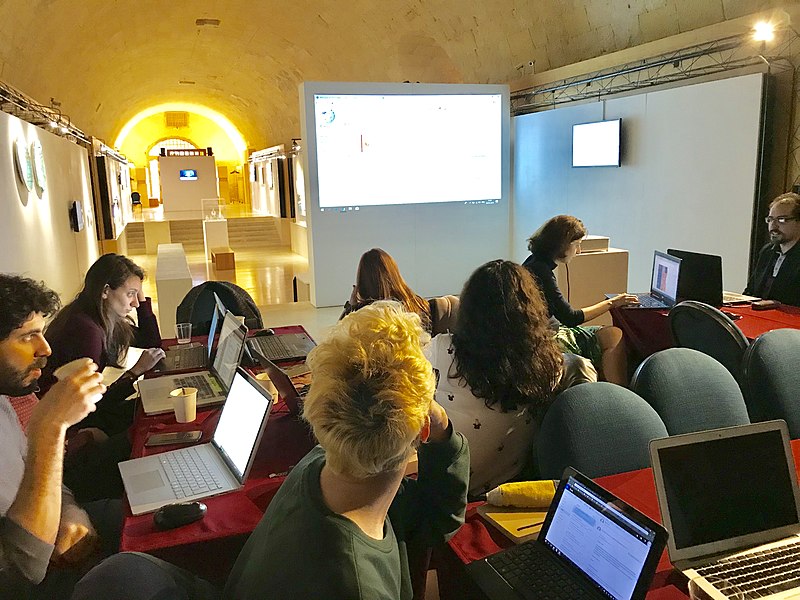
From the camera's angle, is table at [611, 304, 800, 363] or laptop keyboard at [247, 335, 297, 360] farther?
table at [611, 304, 800, 363]

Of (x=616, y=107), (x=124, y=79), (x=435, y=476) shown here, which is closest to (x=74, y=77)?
(x=124, y=79)

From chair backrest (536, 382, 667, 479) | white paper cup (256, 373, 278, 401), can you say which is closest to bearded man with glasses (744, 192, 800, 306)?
chair backrest (536, 382, 667, 479)

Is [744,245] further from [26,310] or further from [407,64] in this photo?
[407,64]

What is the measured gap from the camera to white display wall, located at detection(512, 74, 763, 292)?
5.46 m

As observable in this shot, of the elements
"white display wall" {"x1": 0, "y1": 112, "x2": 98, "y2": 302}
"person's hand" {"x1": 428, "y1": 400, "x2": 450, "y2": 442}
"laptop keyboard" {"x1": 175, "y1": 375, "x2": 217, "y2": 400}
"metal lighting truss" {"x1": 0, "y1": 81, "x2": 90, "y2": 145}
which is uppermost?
"metal lighting truss" {"x1": 0, "y1": 81, "x2": 90, "y2": 145}

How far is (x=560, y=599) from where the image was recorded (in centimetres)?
121

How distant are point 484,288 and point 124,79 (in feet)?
45.4

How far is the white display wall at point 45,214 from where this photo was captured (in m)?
4.84

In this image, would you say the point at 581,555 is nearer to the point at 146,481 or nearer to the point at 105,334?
the point at 146,481

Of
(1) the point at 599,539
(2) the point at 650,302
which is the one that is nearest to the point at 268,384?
(1) the point at 599,539

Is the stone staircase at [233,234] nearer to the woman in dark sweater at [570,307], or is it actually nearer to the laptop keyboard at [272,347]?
the woman in dark sweater at [570,307]

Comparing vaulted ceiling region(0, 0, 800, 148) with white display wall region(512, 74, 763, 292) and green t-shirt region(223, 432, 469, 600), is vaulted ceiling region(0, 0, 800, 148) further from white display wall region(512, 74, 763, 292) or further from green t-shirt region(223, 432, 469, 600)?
green t-shirt region(223, 432, 469, 600)

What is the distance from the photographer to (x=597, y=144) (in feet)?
23.5

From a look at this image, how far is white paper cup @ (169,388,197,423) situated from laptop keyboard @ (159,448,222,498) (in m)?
0.25
